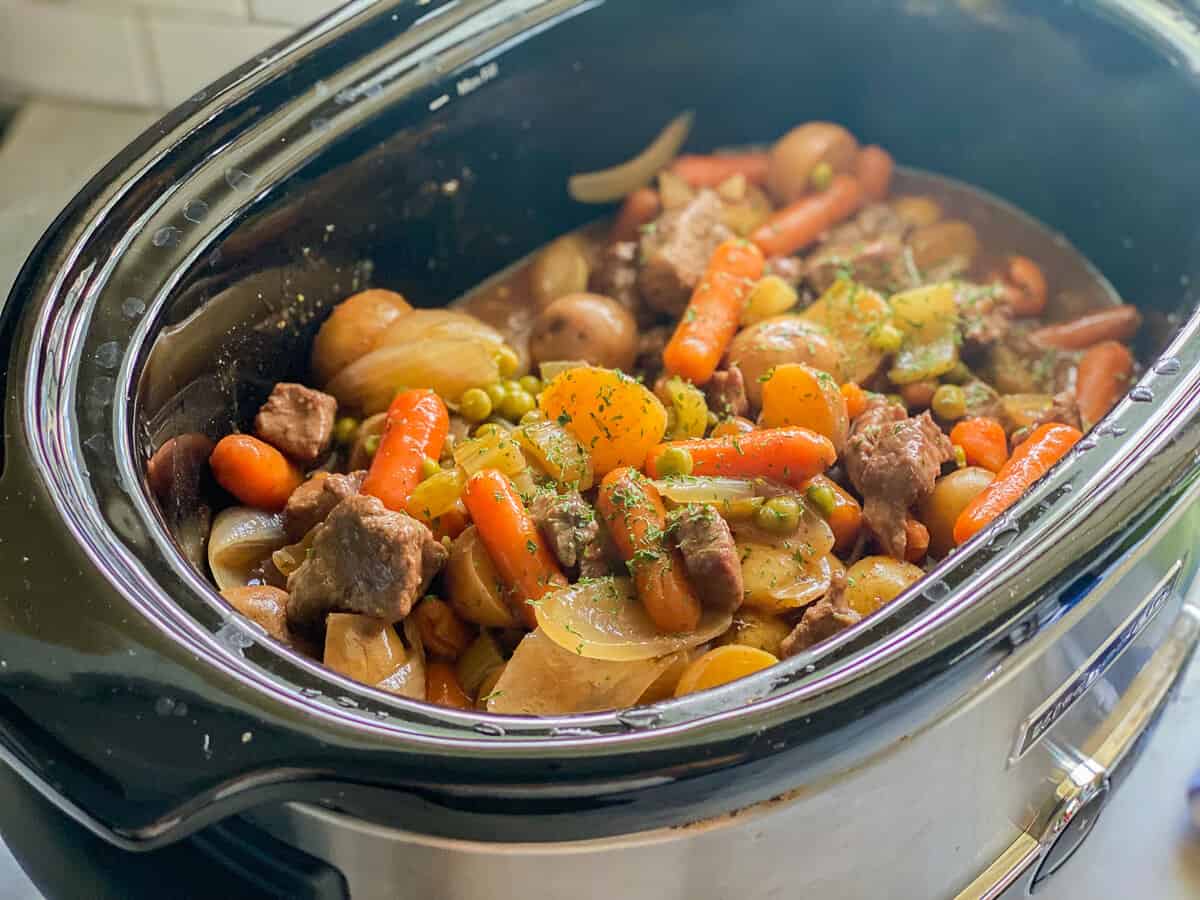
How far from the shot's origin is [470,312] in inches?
80.0

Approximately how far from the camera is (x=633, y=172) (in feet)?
7.14

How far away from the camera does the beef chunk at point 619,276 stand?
2027mm

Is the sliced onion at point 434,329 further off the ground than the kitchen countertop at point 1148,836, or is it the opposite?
the sliced onion at point 434,329

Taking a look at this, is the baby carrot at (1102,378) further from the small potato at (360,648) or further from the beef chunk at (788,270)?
the small potato at (360,648)

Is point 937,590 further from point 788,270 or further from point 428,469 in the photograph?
point 788,270

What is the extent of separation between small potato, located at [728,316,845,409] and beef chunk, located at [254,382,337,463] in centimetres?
56

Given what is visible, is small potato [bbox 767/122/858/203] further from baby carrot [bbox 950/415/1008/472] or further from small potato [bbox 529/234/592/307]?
baby carrot [bbox 950/415/1008/472]

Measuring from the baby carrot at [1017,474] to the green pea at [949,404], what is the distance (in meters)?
0.13

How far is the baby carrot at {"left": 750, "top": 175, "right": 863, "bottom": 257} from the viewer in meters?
2.18

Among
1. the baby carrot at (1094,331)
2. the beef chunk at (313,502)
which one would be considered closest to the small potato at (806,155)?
the baby carrot at (1094,331)

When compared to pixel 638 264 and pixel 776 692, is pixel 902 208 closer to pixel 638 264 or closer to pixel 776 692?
pixel 638 264

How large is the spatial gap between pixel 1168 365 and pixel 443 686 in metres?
0.83

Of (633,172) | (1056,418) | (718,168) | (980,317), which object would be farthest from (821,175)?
(1056,418)

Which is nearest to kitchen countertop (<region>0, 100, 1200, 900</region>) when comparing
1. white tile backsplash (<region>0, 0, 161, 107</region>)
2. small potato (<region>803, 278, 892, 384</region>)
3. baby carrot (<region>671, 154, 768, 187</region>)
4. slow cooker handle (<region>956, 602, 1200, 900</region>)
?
slow cooker handle (<region>956, 602, 1200, 900</region>)
